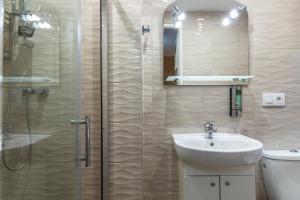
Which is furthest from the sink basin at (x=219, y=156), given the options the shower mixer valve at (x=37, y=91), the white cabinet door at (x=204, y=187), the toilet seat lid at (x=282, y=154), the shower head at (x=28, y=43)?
the shower head at (x=28, y=43)

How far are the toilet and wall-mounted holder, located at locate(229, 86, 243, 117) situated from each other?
0.37 m

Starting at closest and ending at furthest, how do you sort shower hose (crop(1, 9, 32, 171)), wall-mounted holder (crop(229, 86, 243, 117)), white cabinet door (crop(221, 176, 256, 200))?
shower hose (crop(1, 9, 32, 171)), white cabinet door (crop(221, 176, 256, 200)), wall-mounted holder (crop(229, 86, 243, 117))

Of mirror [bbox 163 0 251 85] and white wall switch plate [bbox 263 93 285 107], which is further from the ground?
mirror [bbox 163 0 251 85]

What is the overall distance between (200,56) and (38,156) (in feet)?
4.34

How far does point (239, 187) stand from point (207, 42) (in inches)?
42.1

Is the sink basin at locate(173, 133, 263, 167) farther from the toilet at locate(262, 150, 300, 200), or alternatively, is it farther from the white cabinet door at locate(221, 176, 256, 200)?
the toilet at locate(262, 150, 300, 200)

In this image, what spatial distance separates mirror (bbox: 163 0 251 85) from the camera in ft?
6.21

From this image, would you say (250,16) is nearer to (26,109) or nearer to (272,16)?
(272,16)

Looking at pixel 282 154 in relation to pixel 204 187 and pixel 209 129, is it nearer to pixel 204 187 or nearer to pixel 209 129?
pixel 209 129

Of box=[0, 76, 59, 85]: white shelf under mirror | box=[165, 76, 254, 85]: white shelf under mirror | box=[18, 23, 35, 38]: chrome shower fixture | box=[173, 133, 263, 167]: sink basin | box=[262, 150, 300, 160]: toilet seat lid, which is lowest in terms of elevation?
box=[262, 150, 300, 160]: toilet seat lid

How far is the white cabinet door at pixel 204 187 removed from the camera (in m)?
1.52

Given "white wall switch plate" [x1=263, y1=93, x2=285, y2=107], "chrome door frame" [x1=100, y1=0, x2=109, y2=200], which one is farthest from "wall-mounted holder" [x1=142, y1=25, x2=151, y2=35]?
"white wall switch plate" [x1=263, y1=93, x2=285, y2=107]

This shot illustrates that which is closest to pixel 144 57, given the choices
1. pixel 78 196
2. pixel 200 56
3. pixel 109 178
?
pixel 200 56

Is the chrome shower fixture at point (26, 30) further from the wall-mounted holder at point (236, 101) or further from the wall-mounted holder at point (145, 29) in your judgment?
the wall-mounted holder at point (236, 101)
